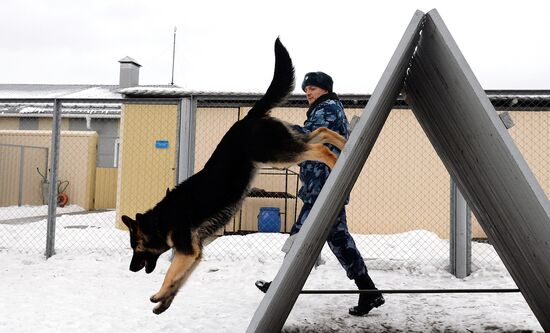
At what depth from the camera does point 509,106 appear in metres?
6.49

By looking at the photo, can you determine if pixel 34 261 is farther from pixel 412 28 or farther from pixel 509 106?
pixel 509 106

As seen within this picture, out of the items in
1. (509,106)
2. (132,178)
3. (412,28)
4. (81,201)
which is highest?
(509,106)

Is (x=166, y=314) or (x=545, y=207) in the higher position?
(x=545, y=207)

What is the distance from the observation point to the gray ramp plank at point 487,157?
1278 mm

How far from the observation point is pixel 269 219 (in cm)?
723

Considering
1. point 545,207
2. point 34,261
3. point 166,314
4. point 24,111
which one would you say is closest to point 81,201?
point 24,111

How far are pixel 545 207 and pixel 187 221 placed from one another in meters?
1.43

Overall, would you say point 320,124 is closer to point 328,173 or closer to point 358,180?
point 328,173

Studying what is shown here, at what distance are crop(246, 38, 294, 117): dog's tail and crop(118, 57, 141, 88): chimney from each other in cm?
1071

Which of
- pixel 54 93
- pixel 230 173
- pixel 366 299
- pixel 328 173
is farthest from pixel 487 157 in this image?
pixel 54 93

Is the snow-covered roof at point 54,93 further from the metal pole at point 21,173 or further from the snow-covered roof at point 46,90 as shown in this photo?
the metal pole at point 21,173

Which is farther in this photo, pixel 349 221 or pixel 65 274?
pixel 349 221

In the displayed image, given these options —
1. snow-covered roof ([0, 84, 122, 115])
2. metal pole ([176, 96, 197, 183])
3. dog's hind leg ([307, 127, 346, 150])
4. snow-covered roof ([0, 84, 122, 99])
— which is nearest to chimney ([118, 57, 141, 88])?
snow-covered roof ([0, 84, 122, 115])

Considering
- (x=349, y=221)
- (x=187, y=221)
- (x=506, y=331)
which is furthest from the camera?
(x=349, y=221)
